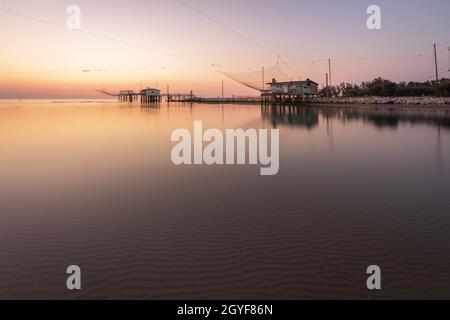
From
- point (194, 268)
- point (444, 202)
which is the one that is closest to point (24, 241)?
point (194, 268)

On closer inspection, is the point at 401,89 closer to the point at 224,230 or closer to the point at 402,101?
the point at 402,101

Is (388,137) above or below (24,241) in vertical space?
above

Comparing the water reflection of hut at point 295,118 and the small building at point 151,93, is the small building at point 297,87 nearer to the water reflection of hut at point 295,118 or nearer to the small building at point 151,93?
the water reflection of hut at point 295,118

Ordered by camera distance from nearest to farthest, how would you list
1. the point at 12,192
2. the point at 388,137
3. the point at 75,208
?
1. the point at 75,208
2. the point at 12,192
3. the point at 388,137

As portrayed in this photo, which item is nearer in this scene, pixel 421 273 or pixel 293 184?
pixel 421 273

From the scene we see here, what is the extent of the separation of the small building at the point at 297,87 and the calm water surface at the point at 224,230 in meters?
57.6

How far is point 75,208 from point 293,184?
187 inches

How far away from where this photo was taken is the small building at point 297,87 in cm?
6538

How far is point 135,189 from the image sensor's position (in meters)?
7.53

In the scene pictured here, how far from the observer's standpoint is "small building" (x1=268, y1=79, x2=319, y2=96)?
→ 214 feet

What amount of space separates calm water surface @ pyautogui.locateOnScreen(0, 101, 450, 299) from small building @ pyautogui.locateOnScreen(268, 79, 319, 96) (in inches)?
2269

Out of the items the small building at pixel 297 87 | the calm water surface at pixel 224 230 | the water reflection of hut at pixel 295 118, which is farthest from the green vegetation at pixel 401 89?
the calm water surface at pixel 224 230
